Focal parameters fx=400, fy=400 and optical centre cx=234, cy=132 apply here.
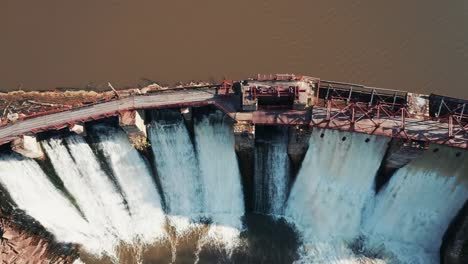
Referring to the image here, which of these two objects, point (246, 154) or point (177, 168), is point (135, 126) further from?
point (246, 154)

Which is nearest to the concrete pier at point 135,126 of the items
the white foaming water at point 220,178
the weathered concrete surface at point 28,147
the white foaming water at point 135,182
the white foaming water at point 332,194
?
the white foaming water at point 135,182

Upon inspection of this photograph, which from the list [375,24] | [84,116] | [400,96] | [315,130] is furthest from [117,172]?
[375,24]

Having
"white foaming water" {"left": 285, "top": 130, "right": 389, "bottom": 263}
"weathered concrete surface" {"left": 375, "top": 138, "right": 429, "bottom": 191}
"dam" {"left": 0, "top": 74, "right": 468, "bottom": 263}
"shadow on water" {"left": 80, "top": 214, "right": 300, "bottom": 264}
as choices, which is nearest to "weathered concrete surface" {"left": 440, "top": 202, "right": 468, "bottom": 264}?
"dam" {"left": 0, "top": 74, "right": 468, "bottom": 263}

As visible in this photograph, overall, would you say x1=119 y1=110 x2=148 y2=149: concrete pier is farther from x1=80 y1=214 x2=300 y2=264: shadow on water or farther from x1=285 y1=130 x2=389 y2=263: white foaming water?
x1=285 y1=130 x2=389 y2=263: white foaming water

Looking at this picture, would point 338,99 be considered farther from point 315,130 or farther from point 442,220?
point 442,220

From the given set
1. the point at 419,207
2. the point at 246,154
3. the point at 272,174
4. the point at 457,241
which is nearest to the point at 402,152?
the point at 419,207
